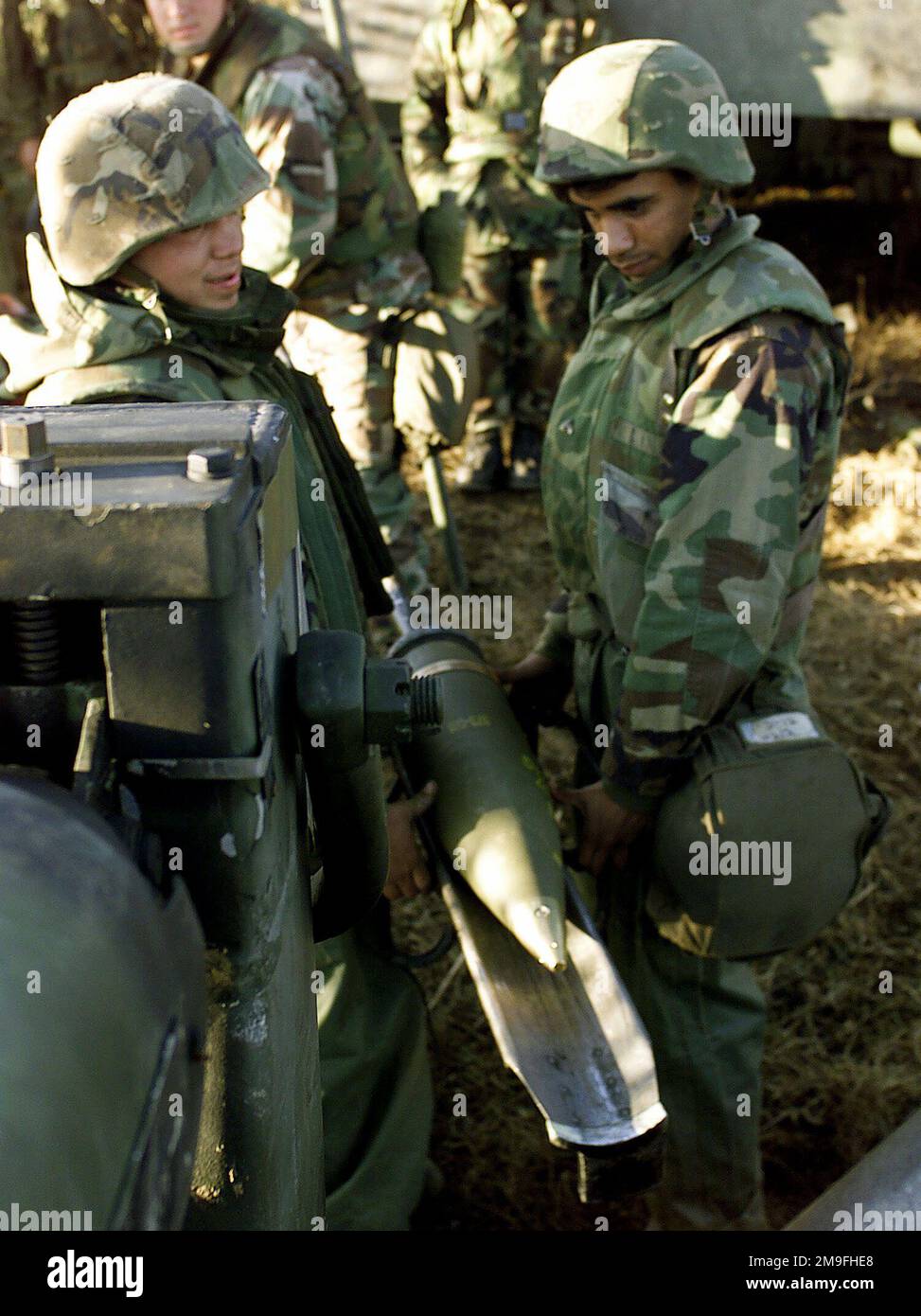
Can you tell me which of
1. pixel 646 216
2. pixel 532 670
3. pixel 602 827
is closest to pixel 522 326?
pixel 532 670

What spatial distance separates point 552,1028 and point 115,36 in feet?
22.3

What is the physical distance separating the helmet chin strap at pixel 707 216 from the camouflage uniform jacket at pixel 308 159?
218cm

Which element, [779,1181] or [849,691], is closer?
[779,1181]

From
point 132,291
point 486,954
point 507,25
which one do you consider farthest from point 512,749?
point 507,25

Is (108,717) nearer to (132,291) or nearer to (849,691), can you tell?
(132,291)

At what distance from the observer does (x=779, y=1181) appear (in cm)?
342

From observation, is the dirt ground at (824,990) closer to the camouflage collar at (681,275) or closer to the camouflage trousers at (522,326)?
the camouflage trousers at (522,326)

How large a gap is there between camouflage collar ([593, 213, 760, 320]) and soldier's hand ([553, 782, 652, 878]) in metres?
1.00

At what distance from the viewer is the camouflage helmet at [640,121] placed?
277cm

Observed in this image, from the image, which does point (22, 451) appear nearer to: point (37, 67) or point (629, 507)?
point (629, 507)

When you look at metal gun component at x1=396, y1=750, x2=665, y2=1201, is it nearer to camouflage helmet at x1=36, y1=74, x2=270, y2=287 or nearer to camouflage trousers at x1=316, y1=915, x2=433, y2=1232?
camouflage trousers at x1=316, y1=915, x2=433, y2=1232

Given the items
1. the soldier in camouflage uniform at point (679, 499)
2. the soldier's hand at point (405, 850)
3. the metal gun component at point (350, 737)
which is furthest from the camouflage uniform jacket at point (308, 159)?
the metal gun component at point (350, 737)

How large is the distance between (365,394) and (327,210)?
763mm

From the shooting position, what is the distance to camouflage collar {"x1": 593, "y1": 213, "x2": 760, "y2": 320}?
2.78 m
